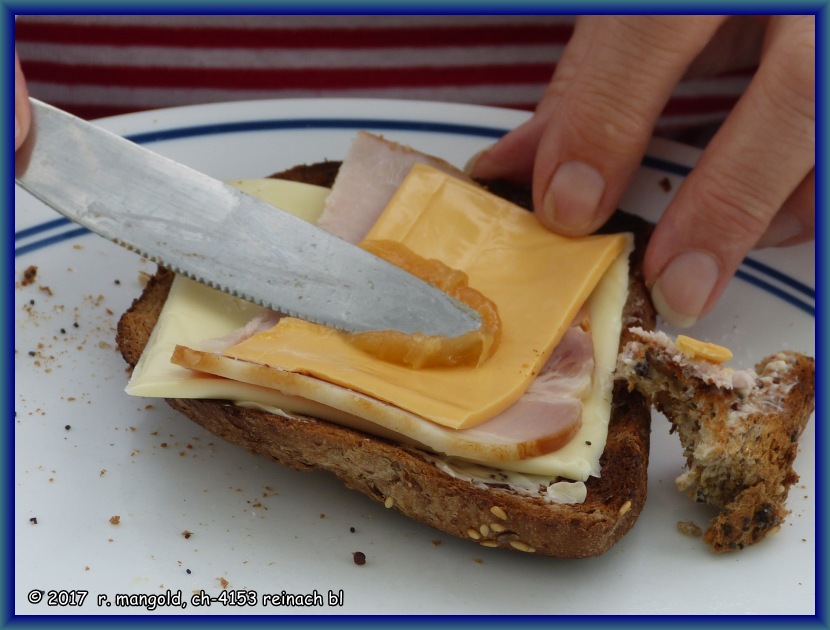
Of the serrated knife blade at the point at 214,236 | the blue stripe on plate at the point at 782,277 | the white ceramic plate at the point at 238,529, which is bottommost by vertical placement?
the white ceramic plate at the point at 238,529

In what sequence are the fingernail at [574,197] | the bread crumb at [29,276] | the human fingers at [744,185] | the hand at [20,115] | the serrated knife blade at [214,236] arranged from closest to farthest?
the hand at [20,115], the serrated knife blade at [214,236], the human fingers at [744,185], the fingernail at [574,197], the bread crumb at [29,276]

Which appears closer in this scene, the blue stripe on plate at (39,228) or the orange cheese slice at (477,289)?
the orange cheese slice at (477,289)

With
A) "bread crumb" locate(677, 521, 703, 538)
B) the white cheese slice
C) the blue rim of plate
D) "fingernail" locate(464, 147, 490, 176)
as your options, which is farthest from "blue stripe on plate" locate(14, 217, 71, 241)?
"bread crumb" locate(677, 521, 703, 538)

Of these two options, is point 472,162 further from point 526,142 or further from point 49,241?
point 49,241

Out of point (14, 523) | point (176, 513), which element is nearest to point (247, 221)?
point (176, 513)

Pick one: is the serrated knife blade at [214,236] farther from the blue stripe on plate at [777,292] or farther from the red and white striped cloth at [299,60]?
the red and white striped cloth at [299,60]

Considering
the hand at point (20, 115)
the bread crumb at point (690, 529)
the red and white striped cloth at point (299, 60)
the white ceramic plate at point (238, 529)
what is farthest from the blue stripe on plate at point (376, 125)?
the bread crumb at point (690, 529)

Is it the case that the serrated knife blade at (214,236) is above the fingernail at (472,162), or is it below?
below

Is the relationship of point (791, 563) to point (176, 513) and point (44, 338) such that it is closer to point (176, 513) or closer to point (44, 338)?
point (176, 513)
